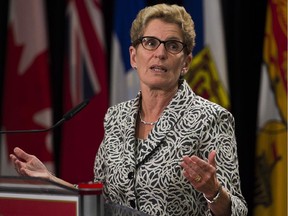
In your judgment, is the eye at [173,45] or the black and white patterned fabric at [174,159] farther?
the eye at [173,45]

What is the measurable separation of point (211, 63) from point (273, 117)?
0.39 meters

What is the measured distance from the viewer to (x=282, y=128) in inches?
122

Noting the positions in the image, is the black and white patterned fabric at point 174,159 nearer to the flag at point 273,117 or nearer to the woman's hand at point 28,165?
the woman's hand at point 28,165

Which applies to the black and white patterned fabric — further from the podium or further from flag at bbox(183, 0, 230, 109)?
flag at bbox(183, 0, 230, 109)

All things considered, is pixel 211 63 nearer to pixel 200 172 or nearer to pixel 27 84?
pixel 27 84

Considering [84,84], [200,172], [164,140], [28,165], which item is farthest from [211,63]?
[200,172]

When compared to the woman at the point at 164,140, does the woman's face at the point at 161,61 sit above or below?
above

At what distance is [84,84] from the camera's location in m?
3.36

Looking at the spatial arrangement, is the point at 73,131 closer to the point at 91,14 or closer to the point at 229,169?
the point at 91,14

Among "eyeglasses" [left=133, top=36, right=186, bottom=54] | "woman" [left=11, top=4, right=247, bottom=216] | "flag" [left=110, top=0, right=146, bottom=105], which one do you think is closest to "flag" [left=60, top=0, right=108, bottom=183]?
"flag" [left=110, top=0, right=146, bottom=105]

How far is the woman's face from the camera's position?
6.32 feet

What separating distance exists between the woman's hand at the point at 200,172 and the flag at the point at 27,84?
1.85m

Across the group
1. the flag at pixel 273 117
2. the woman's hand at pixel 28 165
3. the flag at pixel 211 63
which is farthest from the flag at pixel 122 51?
the woman's hand at pixel 28 165

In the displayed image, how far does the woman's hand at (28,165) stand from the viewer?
181 centimetres
